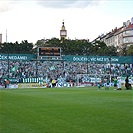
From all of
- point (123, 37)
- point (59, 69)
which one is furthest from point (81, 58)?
point (123, 37)

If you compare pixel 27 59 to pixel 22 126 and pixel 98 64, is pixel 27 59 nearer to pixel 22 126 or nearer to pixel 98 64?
pixel 98 64

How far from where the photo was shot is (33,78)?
60844 millimetres

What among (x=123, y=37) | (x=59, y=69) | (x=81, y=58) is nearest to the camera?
(x=81, y=58)

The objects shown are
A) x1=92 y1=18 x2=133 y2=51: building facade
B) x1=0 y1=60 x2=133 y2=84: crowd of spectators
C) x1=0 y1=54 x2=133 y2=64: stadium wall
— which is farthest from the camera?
x1=92 y1=18 x2=133 y2=51: building facade

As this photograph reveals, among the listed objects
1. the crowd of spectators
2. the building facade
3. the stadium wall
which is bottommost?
the crowd of spectators

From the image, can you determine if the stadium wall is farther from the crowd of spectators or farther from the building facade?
the building facade

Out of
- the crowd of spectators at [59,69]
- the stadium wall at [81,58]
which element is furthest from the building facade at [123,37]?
the stadium wall at [81,58]

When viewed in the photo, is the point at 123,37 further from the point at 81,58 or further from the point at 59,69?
the point at 81,58

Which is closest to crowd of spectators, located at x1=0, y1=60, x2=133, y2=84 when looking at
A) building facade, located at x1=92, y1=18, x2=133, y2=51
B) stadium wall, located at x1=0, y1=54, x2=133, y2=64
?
stadium wall, located at x1=0, y1=54, x2=133, y2=64

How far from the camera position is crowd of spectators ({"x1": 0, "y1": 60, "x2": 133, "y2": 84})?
6462cm

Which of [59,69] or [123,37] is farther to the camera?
[123,37]

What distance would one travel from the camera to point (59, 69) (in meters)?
68.1

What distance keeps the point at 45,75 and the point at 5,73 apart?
6.85 m

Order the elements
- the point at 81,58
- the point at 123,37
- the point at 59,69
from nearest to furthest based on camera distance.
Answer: the point at 81,58 → the point at 59,69 → the point at 123,37
